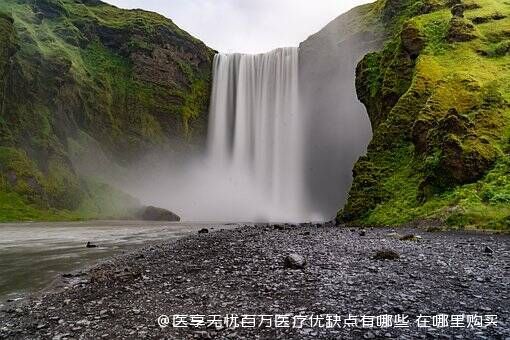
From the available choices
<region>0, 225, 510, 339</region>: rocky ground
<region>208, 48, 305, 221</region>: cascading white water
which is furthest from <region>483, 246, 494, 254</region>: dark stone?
<region>208, 48, 305, 221</region>: cascading white water

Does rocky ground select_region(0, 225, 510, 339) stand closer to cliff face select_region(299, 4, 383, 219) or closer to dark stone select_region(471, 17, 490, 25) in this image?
dark stone select_region(471, 17, 490, 25)

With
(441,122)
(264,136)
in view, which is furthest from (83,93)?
(441,122)

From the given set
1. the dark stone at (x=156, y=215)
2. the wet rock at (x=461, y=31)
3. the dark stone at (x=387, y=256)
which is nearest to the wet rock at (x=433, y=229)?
the dark stone at (x=387, y=256)

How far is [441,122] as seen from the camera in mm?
30750

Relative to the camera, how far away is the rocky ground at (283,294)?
827cm

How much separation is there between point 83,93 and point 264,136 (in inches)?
1517

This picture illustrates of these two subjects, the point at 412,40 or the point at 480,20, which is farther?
the point at 480,20

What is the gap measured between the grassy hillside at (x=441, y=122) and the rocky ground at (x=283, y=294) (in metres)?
10.8

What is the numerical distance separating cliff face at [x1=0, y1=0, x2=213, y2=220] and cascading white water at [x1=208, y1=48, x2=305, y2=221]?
863cm

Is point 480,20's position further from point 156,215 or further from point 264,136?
point 156,215

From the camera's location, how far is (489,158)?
27125 millimetres

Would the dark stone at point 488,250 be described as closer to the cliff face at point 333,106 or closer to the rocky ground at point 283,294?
the rocky ground at point 283,294

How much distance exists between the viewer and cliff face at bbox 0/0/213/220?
65250mm

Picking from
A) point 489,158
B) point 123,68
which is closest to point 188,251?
point 489,158
